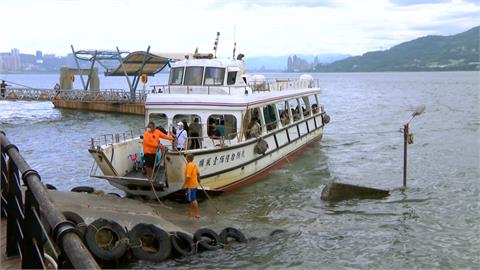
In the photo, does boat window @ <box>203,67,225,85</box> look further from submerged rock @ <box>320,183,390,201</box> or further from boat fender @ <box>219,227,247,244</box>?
boat fender @ <box>219,227,247,244</box>

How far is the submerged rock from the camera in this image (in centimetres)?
1747

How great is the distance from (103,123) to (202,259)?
116 ft

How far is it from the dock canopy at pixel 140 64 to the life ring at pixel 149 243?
35.5m

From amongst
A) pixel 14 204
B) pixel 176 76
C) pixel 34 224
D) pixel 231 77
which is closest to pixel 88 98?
pixel 176 76

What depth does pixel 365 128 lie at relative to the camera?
4128 cm

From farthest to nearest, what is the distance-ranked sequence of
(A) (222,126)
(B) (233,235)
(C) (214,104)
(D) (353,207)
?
(A) (222,126)
(C) (214,104)
(D) (353,207)
(B) (233,235)

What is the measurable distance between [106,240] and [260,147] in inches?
326

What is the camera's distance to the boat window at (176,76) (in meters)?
19.4

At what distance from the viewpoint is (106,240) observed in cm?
1138

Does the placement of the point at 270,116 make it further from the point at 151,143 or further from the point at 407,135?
the point at 151,143

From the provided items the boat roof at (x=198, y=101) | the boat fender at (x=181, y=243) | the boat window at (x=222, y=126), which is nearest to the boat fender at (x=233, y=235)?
the boat fender at (x=181, y=243)

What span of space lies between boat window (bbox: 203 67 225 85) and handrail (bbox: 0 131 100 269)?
13.8 meters

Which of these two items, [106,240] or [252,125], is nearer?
[106,240]

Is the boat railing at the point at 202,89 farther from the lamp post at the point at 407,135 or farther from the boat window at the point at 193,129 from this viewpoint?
the lamp post at the point at 407,135
